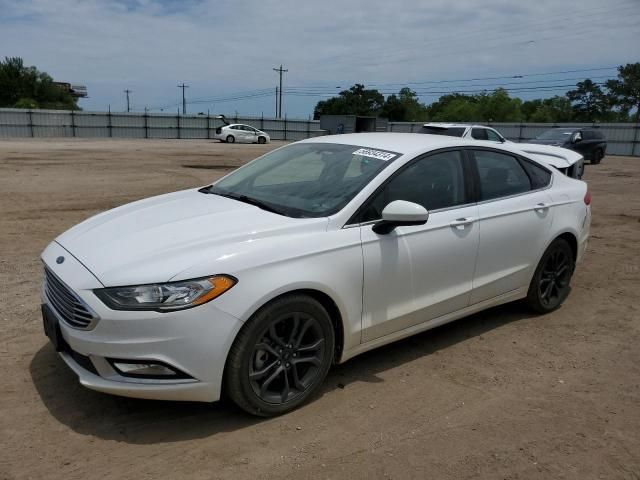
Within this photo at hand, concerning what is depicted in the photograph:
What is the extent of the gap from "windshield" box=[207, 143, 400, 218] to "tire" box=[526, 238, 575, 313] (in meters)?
1.90

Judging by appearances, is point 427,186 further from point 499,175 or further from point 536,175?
point 536,175

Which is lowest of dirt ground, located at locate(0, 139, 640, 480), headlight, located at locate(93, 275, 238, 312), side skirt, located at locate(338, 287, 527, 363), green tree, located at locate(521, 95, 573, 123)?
dirt ground, located at locate(0, 139, 640, 480)

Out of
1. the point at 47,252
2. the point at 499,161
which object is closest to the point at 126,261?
the point at 47,252

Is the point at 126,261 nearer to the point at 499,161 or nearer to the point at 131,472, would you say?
the point at 131,472

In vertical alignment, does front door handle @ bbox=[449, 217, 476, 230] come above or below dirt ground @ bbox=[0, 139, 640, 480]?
above

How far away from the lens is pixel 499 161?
15.1 ft

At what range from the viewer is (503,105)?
87438mm

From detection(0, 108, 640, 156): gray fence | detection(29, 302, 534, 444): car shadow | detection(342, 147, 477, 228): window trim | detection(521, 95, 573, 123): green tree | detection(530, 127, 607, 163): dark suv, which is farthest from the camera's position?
detection(521, 95, 573, 123): green tree

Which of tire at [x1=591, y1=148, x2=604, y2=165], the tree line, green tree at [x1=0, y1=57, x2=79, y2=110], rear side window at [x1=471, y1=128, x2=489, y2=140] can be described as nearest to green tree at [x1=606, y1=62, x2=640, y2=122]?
the tree line

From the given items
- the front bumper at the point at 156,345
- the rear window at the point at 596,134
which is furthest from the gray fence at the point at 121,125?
the front bumper at the point at 156,345

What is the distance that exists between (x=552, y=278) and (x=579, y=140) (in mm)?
20266

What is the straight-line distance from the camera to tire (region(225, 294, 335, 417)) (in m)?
3.01

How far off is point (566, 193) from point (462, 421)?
8.90 ft

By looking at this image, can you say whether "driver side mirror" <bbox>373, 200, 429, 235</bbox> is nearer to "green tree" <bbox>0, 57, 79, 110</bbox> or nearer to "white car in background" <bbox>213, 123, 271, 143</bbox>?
"white car in background" <bbox>213, 123, 271, 143</bbox>
